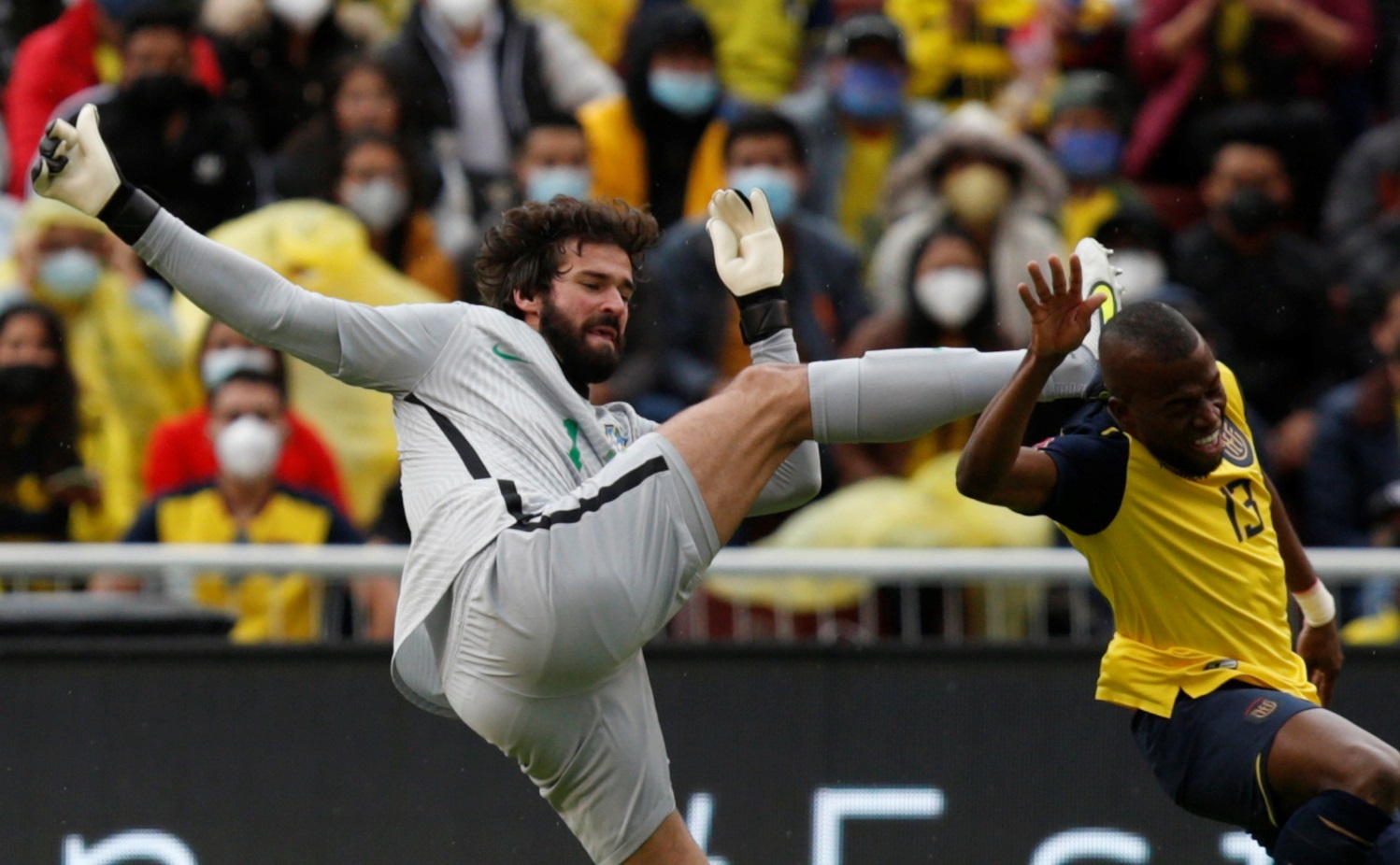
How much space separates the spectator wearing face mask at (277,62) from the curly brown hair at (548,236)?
410 cm

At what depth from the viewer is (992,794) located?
22.9 ft

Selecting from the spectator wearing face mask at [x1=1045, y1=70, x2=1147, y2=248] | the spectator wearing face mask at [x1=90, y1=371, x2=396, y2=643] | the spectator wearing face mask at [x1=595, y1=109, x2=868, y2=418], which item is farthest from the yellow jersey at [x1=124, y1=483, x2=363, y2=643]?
the spectator wearing face mask at [x1=1045, y1=70, x2=1147, y2=248]

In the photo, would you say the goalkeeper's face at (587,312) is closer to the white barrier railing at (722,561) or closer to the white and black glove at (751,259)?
the white and black glove at (751,259)

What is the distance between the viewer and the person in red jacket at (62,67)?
9.46m

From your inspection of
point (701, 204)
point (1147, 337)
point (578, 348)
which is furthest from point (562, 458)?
point (701, 204)

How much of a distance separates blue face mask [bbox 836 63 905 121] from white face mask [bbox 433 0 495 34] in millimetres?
1604

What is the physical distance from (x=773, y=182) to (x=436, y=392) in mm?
3725

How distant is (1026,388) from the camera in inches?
195

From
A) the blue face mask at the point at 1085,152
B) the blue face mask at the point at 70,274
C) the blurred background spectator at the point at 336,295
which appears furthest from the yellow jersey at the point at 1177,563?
the blue face mask at the point at 70,274

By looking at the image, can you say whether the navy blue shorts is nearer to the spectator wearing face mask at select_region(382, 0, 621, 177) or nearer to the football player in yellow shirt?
the football player in yellow shirt

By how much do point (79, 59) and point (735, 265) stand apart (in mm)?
5117

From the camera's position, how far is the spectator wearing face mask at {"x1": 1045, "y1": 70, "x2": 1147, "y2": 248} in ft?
30.2

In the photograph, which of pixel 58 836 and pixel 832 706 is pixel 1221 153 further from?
pixel 58 836

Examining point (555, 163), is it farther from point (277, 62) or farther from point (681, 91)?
point (277, 62)
